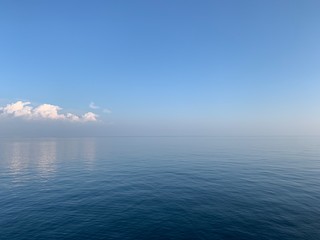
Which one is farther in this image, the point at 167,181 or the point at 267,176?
the point at 267,176

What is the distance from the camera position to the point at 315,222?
118 ft

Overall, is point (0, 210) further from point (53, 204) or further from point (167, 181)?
point (167, 181)

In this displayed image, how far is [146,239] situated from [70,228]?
13.2 m

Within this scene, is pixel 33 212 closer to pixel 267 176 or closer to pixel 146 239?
pixel 146 239

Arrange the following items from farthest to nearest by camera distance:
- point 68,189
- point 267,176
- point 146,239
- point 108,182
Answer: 1. point 267,176
2. point 108,182
3. point 68,189
4. point 146,239

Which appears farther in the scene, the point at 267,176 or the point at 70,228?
the point at 267,176

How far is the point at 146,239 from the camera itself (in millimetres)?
31766

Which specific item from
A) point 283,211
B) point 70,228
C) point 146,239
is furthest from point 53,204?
point 283,211

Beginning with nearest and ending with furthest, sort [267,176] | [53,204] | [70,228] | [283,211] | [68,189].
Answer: [70,228] → [283,211] → [53,204] → [68,189] → [267,176]

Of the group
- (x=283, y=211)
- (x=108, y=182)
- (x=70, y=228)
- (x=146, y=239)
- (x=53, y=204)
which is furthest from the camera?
(x=108, y=182)

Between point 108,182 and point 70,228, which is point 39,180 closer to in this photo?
point 108,182

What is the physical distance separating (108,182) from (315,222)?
5266 cm

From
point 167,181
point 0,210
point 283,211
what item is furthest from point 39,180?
point 283,211

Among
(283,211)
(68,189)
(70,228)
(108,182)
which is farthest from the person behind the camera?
(108,182)
